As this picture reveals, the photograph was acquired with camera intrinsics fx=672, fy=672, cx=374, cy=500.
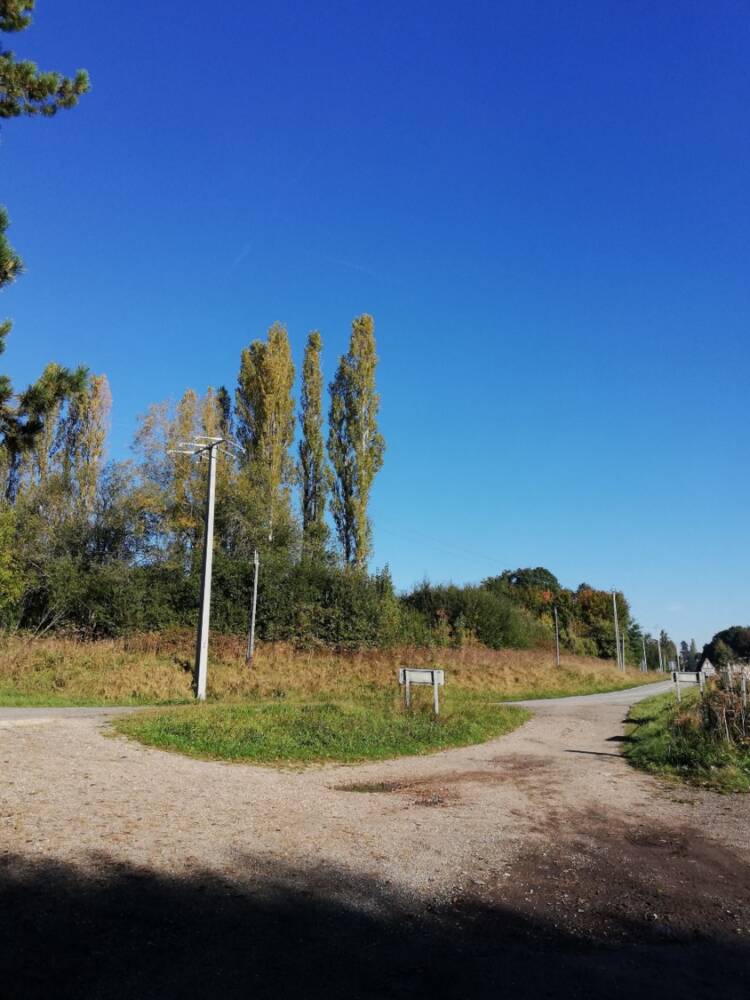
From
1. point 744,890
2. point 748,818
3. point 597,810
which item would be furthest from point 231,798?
point 748,818

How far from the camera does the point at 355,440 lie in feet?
122

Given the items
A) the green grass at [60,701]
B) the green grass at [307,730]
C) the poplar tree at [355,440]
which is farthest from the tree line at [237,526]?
the green grass at [307,730]

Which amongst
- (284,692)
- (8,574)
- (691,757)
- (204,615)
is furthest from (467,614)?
(691,757)

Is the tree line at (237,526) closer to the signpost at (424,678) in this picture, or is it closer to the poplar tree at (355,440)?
the poplar tree at (355,440)

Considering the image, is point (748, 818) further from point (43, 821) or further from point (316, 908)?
point (43, 821)

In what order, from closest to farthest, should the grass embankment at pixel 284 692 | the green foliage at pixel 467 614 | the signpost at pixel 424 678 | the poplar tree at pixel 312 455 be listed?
the grass embankment at pixel 284 692 → the signpost at pixel 424 678 → the poplar tree at pixel 312 455 → the green foliage at pixel 467 614

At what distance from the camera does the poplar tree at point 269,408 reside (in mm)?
36000

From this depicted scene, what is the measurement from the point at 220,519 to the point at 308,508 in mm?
5040

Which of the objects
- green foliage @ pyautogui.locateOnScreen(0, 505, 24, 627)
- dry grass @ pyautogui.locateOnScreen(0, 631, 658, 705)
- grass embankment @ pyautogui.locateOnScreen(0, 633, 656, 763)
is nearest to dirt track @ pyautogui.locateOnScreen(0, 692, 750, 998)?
grass embankment @ pyautogui.locateOnScreen(0, 633, 656, 763)

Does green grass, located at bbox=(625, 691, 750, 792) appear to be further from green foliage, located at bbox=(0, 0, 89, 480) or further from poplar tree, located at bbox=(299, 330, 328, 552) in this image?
poplar tree, located at bbox=(299, 330, 328, 552)

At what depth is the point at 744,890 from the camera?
5016mm

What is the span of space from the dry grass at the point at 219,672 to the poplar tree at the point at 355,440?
7185 mm

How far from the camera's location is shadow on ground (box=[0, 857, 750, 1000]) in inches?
130

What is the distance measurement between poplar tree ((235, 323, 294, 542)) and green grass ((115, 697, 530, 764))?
2084 cm
